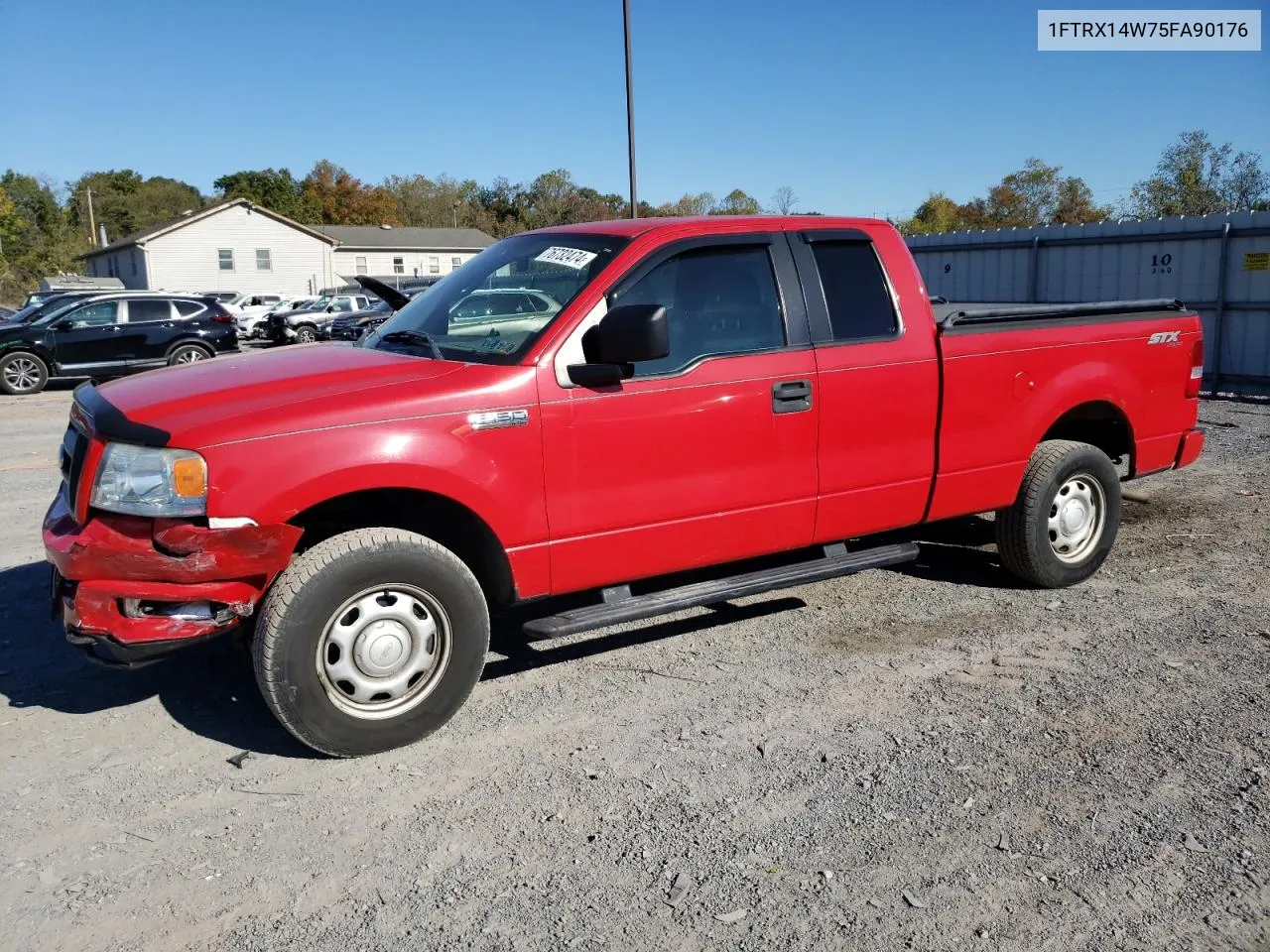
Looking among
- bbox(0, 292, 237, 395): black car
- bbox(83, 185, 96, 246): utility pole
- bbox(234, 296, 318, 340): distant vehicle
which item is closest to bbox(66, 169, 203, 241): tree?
bbox(83, 185, 96, 246): utility pole

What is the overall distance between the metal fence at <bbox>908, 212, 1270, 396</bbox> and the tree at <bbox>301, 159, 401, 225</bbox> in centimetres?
7612

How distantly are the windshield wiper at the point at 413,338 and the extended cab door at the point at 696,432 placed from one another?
0.61m

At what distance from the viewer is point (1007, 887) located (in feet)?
10.2

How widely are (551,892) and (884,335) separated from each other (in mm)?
3094

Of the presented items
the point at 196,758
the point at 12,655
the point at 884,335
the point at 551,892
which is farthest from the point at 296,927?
the point at 884,335

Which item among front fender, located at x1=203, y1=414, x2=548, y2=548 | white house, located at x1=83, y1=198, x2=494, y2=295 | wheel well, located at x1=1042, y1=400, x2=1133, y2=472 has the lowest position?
wheel well, located at x1=1042, y1=400, x2=1133, y2=472

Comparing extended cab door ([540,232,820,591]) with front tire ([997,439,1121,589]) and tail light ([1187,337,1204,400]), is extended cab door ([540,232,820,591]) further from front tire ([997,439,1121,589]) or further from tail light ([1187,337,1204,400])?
tail light ([1187,337,1204,400])

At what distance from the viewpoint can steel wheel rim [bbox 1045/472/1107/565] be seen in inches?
228

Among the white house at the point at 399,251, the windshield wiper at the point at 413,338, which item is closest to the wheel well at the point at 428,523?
the windshield wiper at the point at 413,338

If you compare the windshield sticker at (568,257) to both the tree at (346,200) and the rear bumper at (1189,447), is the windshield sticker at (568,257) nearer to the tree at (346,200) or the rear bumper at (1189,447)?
the rear bumper at (1189,447)

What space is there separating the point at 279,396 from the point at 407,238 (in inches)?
2431

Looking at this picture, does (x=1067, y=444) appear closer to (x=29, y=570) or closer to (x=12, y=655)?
(x=12, y=655)

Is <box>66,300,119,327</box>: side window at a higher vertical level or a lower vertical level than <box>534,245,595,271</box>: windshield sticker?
lower

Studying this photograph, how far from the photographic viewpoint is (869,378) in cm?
496
